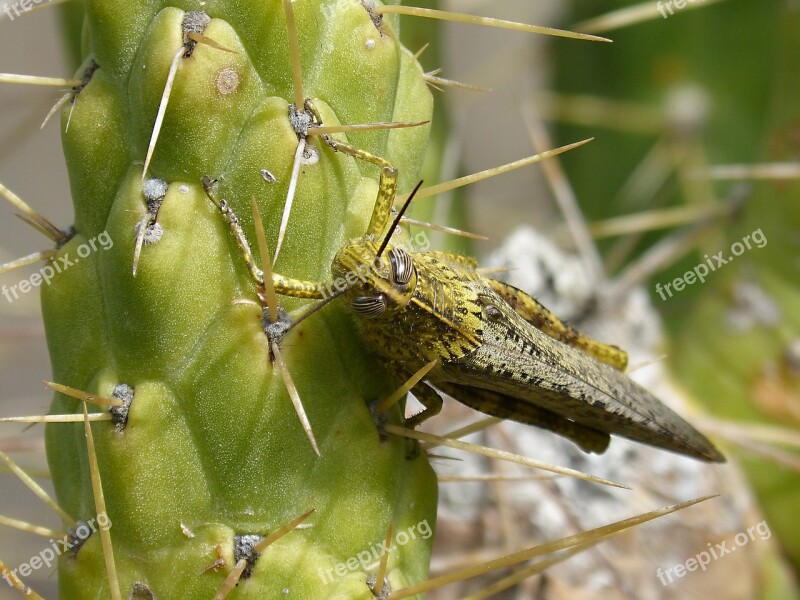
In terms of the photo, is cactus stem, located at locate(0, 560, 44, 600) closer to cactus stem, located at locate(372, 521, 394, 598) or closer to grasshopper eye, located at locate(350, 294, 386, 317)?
cactus stem, located at locate(372, 521, 394, 598)

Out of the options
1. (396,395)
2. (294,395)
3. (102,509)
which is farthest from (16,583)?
(396,395)

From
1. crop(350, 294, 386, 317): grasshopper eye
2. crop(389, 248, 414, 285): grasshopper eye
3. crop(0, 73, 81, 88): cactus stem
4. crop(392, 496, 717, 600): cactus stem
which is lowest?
crop(392, 496, 717, 600): cactus stem

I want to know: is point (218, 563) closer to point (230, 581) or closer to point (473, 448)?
point (230, 581)

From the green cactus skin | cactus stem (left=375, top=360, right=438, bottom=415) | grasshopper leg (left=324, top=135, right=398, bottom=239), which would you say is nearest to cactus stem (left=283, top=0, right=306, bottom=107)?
the green cactus skin

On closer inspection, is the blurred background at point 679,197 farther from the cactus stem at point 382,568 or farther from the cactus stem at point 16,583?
the cactus stem at point 382,568

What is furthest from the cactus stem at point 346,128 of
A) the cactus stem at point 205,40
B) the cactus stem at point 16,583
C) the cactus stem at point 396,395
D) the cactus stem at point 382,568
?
the cactus stem at point 16,583

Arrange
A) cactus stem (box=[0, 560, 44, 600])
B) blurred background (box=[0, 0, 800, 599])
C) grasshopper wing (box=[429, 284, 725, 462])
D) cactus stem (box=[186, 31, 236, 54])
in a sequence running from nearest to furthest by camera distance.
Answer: cactus stem (box=[186, 31, 236, 54])
cactus stem (box=[0, 560, 44, 600])
grasshopper wing (box=[429, 284, 725, 462])
blurred background (box=[0, 0, 800, 599])

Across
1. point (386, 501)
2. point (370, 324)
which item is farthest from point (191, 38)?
point (386, 501)
